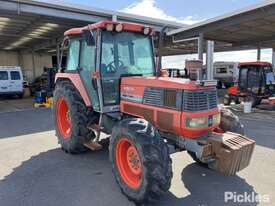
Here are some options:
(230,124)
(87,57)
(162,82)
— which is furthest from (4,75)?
(230,124)

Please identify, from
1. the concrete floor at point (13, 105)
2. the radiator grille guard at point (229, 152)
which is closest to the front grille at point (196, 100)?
the radiator grille guard at point (229, 152)

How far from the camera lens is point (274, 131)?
773 cm

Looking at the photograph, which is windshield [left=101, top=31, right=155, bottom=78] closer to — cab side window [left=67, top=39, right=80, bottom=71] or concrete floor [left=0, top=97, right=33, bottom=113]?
cab side window [left=67, top=39, right=80, bottom=71]

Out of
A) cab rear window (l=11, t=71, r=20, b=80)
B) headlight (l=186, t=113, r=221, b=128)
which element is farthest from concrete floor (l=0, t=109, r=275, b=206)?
cab rear window (l=11, t=71, r=20, b=80)

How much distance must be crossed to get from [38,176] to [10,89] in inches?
552

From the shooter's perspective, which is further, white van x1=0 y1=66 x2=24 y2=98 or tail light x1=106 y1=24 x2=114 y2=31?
white van x1=0 y1=66 x2=24 y2=98

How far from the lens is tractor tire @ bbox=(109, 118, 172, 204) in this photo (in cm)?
334

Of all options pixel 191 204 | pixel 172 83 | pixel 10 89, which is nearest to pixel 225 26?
pixel 172 83

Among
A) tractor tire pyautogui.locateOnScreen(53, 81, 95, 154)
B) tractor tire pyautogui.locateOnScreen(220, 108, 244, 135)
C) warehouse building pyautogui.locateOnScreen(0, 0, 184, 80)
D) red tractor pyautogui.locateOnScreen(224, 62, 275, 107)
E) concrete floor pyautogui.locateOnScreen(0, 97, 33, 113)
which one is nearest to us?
tractor tire pyautogui.locateOnScreen(220, 108, 244, 135)

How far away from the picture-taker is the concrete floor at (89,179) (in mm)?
3771

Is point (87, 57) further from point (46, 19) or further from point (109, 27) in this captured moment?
point (46, 19)

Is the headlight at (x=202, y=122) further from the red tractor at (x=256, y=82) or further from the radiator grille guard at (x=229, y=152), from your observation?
the red tractor at (x=256, y=82)

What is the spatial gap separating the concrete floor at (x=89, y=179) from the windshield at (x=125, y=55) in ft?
5.47

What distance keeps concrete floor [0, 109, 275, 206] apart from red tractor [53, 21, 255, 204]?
1.06 ft
